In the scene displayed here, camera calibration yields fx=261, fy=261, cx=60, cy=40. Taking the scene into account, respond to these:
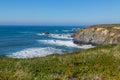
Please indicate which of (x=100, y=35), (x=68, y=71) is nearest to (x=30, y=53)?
(x=100, y=35)

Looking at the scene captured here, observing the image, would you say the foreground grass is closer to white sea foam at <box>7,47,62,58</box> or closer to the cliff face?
Result: white sea foam at <box>7,47,62,58</box>

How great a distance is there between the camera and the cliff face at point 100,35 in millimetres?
83119

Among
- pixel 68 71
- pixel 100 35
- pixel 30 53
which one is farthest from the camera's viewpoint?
pixel 100 35

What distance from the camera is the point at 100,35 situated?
91.2m

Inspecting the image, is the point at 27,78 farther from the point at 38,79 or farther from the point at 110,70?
the point at 110,70

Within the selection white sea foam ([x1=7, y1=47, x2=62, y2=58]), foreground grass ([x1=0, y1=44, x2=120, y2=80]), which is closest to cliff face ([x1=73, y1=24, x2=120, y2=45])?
white sea foam ([x1=7, y1=47, x2=62, y2=58])

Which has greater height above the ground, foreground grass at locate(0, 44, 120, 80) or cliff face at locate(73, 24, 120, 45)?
foreground grass at locate(0, 44, 120, 80)

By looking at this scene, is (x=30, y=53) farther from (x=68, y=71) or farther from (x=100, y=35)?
(x=68, y=71)

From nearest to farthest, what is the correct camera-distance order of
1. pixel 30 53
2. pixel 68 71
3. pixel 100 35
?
pixel 68 71, pixel 30 53, pixel 100 35

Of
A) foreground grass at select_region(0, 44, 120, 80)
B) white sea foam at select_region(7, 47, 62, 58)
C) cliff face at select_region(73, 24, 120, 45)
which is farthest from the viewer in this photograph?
cliff face at select_region(73, 24, 120, 45)

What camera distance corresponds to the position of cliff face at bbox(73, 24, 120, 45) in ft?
273

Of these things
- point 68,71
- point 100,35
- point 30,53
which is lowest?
point 30,53

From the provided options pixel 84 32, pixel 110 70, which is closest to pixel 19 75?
pixel 110 70

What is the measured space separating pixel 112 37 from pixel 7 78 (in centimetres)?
7579
